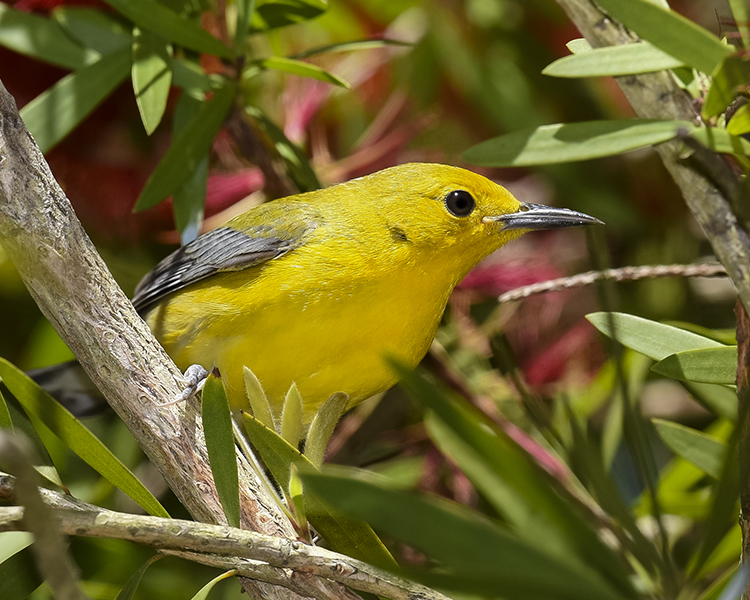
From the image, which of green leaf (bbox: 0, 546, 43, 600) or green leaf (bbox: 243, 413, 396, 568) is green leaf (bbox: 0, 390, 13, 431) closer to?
green leaf (bbox: 0, 546, 43, 600)

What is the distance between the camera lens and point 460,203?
9.07ft

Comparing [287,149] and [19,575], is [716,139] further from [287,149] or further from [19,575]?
[19,575]

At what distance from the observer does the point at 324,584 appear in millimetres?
1524

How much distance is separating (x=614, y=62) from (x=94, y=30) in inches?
63.5

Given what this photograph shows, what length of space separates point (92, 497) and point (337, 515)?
145 centimetres

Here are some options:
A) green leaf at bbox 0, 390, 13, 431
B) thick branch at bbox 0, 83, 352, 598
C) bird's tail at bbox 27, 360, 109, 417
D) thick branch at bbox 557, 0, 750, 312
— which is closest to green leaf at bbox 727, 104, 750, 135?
thick branch at bbox 557, 0, 750, 312

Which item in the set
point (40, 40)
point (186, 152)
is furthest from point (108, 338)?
point (40, 40)

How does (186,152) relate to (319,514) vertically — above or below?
above

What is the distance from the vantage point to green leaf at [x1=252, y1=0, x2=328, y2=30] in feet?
7.43

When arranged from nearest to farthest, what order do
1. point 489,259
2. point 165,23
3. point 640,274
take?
point 640,274 → point 165,23 → point 489,259

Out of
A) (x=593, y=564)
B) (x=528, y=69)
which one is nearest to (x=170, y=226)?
(x=528, y=69)

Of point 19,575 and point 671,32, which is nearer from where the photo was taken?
point 671,32

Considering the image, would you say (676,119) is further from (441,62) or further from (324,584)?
(441,62)

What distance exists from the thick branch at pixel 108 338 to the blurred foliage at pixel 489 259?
0.20 m
